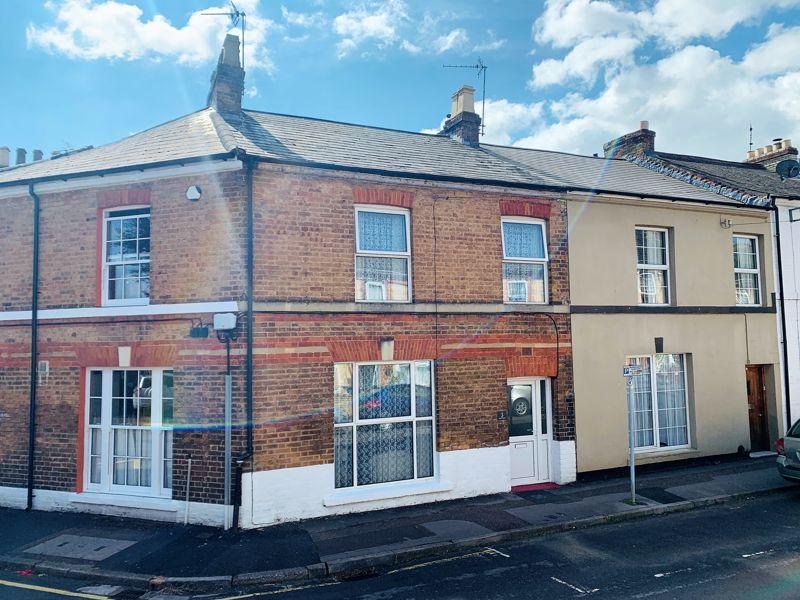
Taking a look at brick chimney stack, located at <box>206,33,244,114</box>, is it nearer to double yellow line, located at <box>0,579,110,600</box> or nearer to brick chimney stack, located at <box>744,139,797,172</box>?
double yellow line, located at <box>0,579,110,600</box>

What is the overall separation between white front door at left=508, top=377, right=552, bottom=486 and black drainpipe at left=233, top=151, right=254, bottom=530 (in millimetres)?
5164

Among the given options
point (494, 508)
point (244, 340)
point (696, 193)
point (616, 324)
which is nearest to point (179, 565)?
point (244, 340)

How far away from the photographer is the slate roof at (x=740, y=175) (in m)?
14.8

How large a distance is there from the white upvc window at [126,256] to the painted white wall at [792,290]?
14942 millimetres

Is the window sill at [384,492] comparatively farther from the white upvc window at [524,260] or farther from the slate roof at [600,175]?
the slate roof at [600,175]

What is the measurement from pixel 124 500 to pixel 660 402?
11238mm

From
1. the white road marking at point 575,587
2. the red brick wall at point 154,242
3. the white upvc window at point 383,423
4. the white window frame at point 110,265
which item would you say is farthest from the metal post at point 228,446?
the white road marking at point 575,587

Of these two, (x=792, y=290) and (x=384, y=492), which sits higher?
(x=792, y=290)

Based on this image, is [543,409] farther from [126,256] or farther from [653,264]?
[126,256]

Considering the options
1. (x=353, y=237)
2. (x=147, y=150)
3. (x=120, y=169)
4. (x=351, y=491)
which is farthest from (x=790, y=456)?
(x=147, y=150)

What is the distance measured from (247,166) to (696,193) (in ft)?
37.1

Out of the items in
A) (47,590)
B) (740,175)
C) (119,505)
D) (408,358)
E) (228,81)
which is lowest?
(47,590)

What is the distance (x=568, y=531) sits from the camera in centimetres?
880

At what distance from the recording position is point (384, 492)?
968 cm
